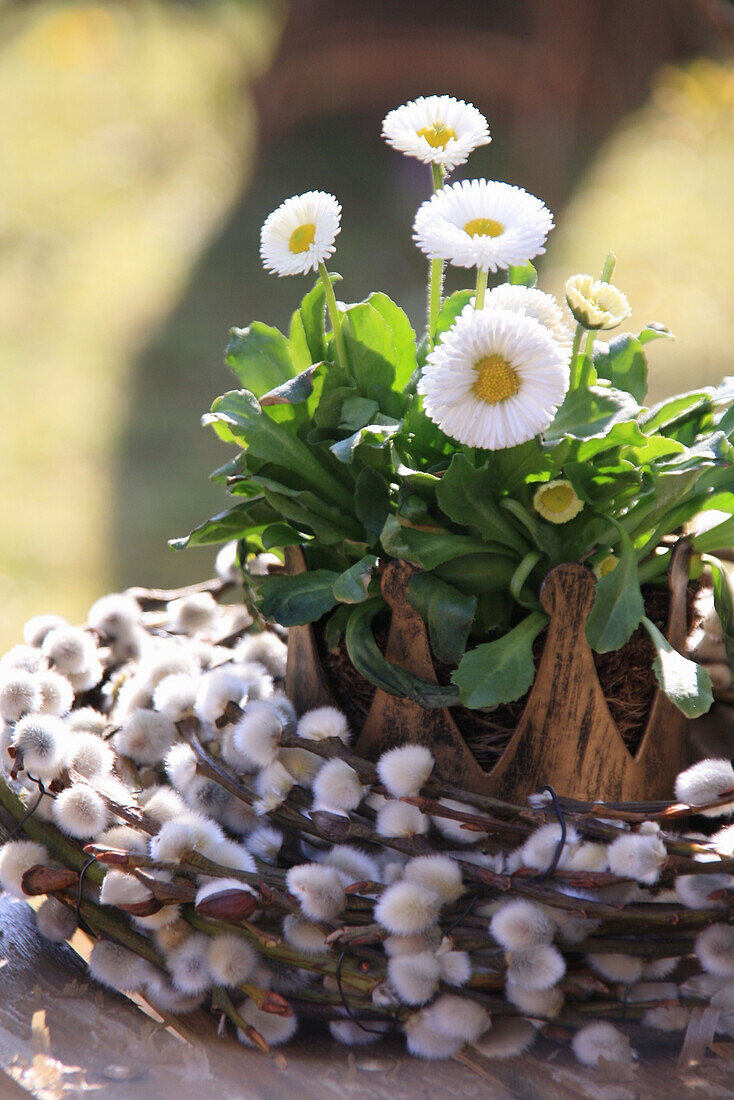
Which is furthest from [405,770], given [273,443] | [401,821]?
[273,443]

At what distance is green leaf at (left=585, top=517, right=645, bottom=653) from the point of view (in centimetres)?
61

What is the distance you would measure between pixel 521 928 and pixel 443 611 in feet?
0.64

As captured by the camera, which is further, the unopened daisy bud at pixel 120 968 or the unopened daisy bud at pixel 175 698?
the unopened daisy bud at pixel 175 698

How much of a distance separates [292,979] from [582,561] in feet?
1.04

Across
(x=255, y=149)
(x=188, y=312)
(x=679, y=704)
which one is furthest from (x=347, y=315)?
(x=255, y=149)

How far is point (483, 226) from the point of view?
63cm

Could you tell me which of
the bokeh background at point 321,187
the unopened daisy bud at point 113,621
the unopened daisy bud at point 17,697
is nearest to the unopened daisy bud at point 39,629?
the unopened daisy bud at point 113,621

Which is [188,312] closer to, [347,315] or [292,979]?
[347,315]

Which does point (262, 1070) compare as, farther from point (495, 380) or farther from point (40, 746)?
point (495, 380)

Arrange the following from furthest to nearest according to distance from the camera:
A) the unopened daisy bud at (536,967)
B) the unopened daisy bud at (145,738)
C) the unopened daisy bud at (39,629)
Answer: the unopened daisy bud at (39,629) < the unopened daisy bud at (145,738) < the unopened daisy bud at (536,967)

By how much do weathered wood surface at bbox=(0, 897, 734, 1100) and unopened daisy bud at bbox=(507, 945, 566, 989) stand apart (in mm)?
63

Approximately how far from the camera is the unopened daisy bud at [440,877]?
1.92 ft

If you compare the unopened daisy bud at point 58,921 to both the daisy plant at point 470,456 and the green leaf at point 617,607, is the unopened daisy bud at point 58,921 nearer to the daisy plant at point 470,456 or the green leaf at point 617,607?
the daisy plant at point 470,456

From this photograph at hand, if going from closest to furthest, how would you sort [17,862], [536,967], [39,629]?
1. [536,967]
2. [17,862]
3. [39,629]
